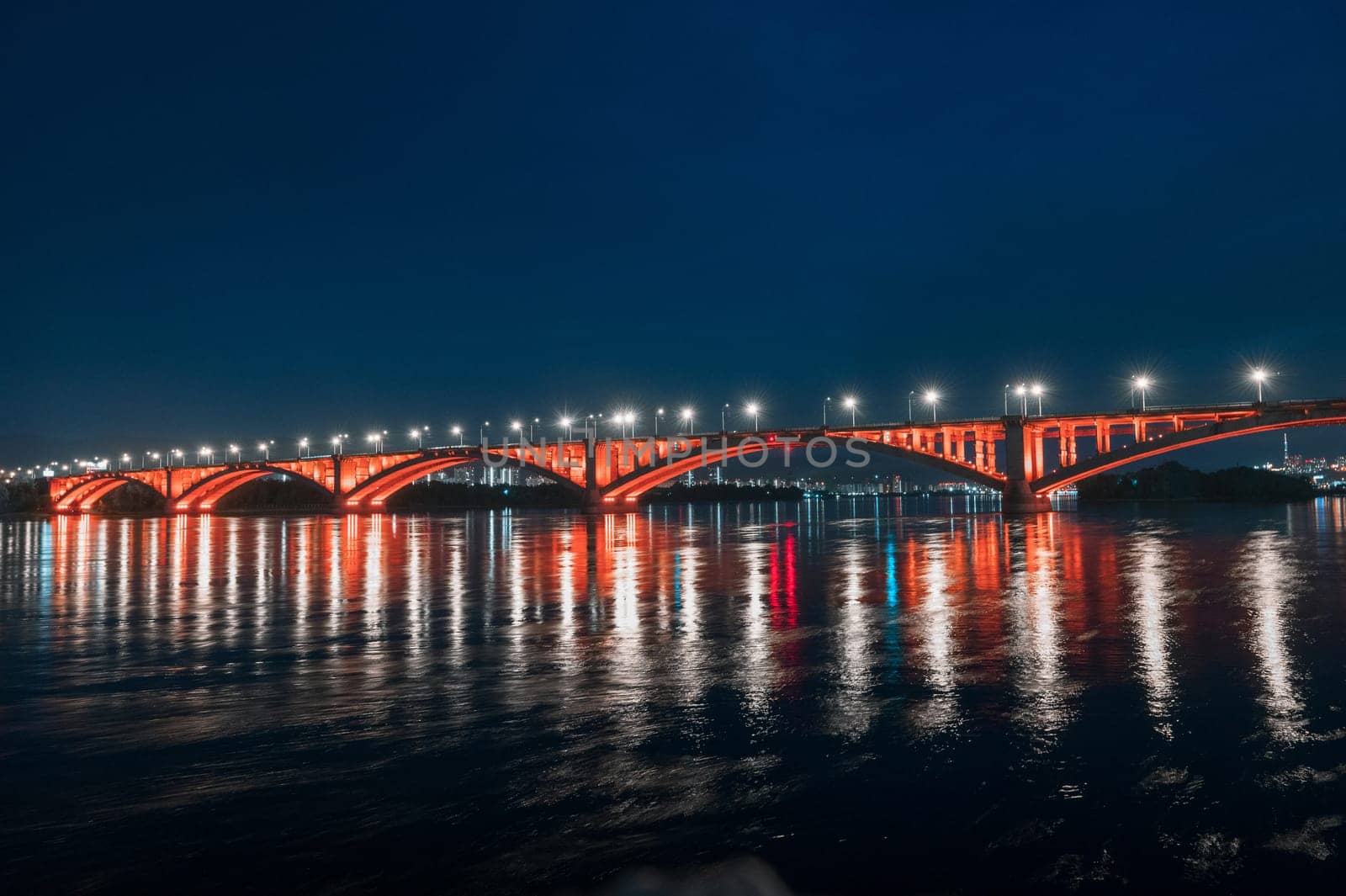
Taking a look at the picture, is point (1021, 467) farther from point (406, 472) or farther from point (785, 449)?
point (406, 472)

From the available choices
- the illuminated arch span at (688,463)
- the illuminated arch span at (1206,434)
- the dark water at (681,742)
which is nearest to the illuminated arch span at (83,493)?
the illuminated arch span at (688,463)

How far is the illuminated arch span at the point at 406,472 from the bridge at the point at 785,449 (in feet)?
0.59

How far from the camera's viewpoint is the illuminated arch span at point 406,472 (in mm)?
104781

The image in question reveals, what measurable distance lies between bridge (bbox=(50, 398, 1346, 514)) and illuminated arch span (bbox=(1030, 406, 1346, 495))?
7cm

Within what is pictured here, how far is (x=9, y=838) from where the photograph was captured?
18.7 ft

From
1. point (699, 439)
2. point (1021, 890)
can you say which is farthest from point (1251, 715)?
point (699, 439)

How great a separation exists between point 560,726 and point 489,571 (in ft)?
60.0

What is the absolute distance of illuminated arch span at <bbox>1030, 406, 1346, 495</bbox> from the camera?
6625 cm

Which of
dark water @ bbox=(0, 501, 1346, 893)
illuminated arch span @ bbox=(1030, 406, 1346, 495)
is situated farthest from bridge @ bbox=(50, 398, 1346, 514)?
dark water @ bbox=(0, 501, 1346, 893)

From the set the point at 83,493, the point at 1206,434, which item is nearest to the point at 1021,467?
the point at 1206,434

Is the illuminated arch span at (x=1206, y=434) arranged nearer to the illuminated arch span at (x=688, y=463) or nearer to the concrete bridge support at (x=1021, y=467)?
the concrete bridge support at (x=1021, y=467)

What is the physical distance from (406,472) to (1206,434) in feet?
287

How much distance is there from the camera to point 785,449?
327 ft

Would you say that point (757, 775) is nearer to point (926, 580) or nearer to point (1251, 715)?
point (1251, 715)
